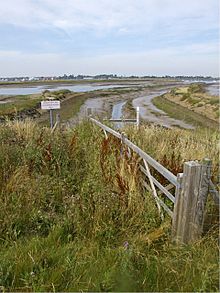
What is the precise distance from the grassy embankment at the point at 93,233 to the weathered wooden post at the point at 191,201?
14 centimetres

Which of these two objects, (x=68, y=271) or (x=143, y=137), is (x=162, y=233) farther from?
(x=143, y=137)

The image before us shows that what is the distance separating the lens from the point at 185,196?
2.98 metres

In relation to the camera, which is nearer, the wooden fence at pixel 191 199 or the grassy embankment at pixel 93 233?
the grassy embankment at pixel 93 233

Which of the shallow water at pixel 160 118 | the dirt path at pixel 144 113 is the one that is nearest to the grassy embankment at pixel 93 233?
the dirt path at pixel 144 113

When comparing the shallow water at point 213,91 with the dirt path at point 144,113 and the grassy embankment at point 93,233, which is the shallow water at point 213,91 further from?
the grassy embankment at point 93,233

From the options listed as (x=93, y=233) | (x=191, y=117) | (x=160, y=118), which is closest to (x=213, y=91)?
(x=191, y=117)

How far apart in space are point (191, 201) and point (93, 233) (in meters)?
1.16

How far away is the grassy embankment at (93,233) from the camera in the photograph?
2711mm

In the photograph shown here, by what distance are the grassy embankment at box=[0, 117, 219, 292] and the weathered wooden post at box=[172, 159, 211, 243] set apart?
0.14m

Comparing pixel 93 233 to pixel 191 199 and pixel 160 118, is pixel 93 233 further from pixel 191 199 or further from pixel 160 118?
pixel 160 118

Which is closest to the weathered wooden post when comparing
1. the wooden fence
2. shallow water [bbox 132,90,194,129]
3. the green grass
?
the wooden fence

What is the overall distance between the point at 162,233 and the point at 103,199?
0.94 meters

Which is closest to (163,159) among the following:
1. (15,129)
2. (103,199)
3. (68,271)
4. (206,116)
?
(103,199)

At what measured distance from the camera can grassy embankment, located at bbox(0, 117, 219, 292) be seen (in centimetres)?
271
